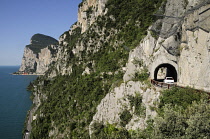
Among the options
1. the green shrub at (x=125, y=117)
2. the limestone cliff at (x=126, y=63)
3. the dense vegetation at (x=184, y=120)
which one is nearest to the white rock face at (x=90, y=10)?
the limestone cliff at (x=126, y=63)

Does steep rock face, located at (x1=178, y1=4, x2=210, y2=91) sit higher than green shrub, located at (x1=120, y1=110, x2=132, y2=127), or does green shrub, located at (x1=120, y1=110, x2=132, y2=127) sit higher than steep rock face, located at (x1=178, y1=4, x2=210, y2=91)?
steep rock face, located at (x1=178, y1=4, x2=210, y2=91)

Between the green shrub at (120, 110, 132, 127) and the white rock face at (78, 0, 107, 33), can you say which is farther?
the white rock face at (78, 0, 107, 33)

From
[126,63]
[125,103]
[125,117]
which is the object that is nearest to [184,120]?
[125,117]

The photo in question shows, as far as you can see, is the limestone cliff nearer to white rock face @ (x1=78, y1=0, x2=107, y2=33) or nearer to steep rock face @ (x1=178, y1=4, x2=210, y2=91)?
steep rock face @ (x1=178, y1=4, x2=210, y2=91)

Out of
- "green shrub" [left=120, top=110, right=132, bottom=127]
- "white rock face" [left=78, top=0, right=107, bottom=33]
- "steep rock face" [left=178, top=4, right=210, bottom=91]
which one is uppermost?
"white rock face" [left=78, top=0, right=107, bottom=33]

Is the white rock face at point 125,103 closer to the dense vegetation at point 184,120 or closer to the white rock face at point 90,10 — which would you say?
the dense vegetation at point 184,120

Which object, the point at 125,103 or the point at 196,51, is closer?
the point at 196,51

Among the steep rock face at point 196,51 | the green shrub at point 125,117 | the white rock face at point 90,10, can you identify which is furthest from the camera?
the white rock face at point 90,10

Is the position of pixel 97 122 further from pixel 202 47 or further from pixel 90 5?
pixel 90 5

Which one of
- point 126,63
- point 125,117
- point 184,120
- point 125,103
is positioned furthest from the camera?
point 126,63

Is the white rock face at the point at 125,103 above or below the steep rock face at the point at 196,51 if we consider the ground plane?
below

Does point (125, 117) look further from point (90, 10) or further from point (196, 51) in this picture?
point (90, 10)

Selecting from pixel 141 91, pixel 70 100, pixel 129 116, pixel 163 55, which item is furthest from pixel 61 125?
pixel 163 55

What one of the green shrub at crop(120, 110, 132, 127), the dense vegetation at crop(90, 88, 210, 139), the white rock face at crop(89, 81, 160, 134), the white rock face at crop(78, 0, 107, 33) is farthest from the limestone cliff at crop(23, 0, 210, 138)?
the dense vegetation at crop(90, 88, 210, 139)
